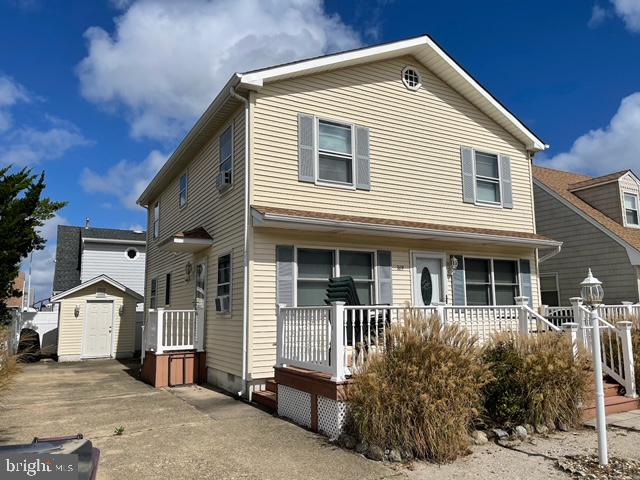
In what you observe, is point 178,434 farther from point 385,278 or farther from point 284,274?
point 385,278

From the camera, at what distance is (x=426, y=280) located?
1081 cm

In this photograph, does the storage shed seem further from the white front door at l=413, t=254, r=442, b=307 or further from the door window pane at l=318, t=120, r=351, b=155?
the white front door at l=413, t=254, r=442, b=307

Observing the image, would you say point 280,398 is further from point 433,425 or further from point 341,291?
point 433,425

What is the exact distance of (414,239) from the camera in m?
10.5

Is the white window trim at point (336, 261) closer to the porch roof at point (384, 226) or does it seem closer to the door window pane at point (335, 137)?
the porch roof at point (384, 226)

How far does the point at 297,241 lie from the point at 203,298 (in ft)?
10.7

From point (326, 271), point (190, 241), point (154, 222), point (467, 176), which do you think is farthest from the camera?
point (154, 222)

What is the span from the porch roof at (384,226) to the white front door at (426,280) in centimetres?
73

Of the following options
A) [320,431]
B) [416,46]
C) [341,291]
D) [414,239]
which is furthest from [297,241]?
[416,46]

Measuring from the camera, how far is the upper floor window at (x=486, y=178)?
470 inches

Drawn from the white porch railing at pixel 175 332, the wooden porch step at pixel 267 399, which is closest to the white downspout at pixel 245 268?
the wooden porch step at pixel 267 399

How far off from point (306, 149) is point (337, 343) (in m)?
4.87

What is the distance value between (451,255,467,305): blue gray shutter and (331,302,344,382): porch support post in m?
5.79

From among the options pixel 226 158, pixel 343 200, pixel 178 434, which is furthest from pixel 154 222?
pixel 178 434
